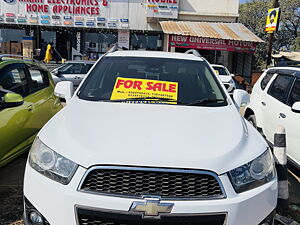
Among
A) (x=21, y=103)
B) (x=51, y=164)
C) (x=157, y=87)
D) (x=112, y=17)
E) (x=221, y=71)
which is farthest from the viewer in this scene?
(x=112, y=17)

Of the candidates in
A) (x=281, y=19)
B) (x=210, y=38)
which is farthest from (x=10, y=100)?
(x=281, y=19)

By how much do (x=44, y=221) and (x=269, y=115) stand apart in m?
3.77

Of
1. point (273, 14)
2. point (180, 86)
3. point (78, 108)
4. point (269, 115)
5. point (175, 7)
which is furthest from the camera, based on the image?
point (175, 7)

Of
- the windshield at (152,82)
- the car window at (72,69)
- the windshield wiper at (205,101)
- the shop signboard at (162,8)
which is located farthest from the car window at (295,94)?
the shop signboard at (162,8)

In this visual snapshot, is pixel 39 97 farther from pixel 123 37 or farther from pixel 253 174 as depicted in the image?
pixel 123 37

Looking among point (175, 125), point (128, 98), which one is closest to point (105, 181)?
point (175, 125)

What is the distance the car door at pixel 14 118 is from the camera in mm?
3514

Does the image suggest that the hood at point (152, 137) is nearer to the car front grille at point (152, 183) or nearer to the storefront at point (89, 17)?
the car front grille at point (152, 183)

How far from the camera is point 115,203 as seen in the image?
188 centimetres

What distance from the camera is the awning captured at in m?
16.1

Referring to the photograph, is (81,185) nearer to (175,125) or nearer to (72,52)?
(175,125)

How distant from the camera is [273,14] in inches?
603

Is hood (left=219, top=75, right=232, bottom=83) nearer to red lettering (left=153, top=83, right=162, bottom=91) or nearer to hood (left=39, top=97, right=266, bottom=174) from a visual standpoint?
red lettering (left=153, top=83, right=162, bottom=91)

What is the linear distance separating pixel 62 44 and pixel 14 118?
18.2 metres
